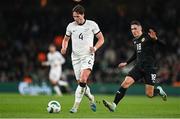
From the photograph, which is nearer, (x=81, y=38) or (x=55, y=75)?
(x=81, y=38)

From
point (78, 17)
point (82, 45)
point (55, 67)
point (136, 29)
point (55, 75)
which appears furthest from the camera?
point (55, 67)

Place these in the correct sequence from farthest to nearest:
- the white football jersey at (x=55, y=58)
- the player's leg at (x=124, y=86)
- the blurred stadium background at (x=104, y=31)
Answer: the blurred stadium background at (x=104, y=31), the white football jersey at (x=55, y=58), the player's leg at (x=124, y=86)

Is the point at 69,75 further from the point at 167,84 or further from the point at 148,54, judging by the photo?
the point at 148,54

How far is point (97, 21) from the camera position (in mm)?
40062

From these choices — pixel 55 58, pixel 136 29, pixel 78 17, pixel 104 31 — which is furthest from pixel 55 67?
pixel 78 17

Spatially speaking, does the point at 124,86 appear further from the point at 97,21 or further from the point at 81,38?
the point at 97,21

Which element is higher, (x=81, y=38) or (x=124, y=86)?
(x=81, y=38)

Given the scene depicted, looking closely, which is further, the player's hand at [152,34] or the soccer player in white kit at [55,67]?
the soccer player in white kit at [55,67]

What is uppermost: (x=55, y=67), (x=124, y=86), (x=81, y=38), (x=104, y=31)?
(x=81, y=38)

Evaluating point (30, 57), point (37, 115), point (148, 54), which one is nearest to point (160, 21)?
point (30, 57)

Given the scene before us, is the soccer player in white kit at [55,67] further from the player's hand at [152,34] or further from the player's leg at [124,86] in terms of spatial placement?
the player's hand at [152,34]

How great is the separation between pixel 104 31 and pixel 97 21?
91cm

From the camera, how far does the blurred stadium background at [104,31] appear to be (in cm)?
3671

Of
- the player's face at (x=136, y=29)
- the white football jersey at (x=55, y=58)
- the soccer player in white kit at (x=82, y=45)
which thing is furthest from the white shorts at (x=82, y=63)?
the white football jersey at (x=55, y=58)
